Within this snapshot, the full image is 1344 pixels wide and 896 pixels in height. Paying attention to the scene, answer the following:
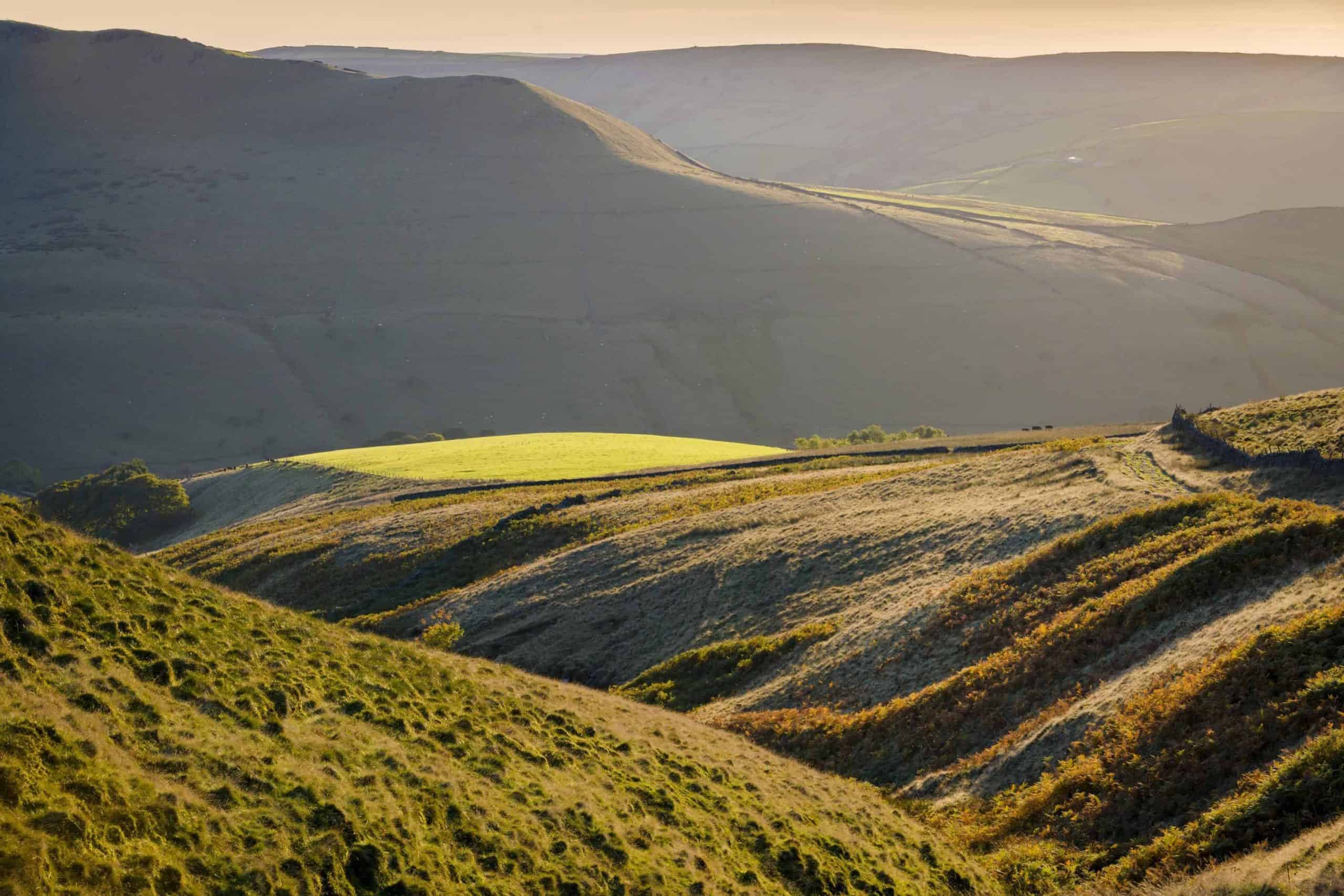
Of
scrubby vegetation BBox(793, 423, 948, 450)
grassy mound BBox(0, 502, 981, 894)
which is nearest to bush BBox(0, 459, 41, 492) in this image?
scrubby vegetation BBox(793, 423, 948, 450)

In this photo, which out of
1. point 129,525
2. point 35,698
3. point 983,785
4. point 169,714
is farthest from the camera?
point 129,525

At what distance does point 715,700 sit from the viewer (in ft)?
110

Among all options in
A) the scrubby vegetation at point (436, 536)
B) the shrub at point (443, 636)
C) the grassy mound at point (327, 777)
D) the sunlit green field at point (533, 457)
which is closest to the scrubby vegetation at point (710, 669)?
the grassy mound at point (327, 777)

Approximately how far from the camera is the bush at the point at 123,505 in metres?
81.6

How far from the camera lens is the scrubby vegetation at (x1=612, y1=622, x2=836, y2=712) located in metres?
34.4

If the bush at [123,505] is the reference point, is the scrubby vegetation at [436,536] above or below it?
above

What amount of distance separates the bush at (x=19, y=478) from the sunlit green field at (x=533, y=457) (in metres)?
50.4

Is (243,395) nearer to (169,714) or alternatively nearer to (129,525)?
(129,525)

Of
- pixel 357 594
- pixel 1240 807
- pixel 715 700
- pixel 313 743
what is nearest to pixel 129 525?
pixel 357 594

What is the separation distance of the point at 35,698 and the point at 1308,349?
610 ft

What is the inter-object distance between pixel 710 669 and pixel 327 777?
20.6 metres

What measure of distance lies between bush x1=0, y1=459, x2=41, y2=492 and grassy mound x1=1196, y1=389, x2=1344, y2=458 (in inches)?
4710

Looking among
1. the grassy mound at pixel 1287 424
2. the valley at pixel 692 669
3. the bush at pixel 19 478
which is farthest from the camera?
the bush at pixel 19 478

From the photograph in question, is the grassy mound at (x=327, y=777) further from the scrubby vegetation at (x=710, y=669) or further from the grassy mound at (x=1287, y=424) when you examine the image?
the grassy mound at (x=1287, y=424)
